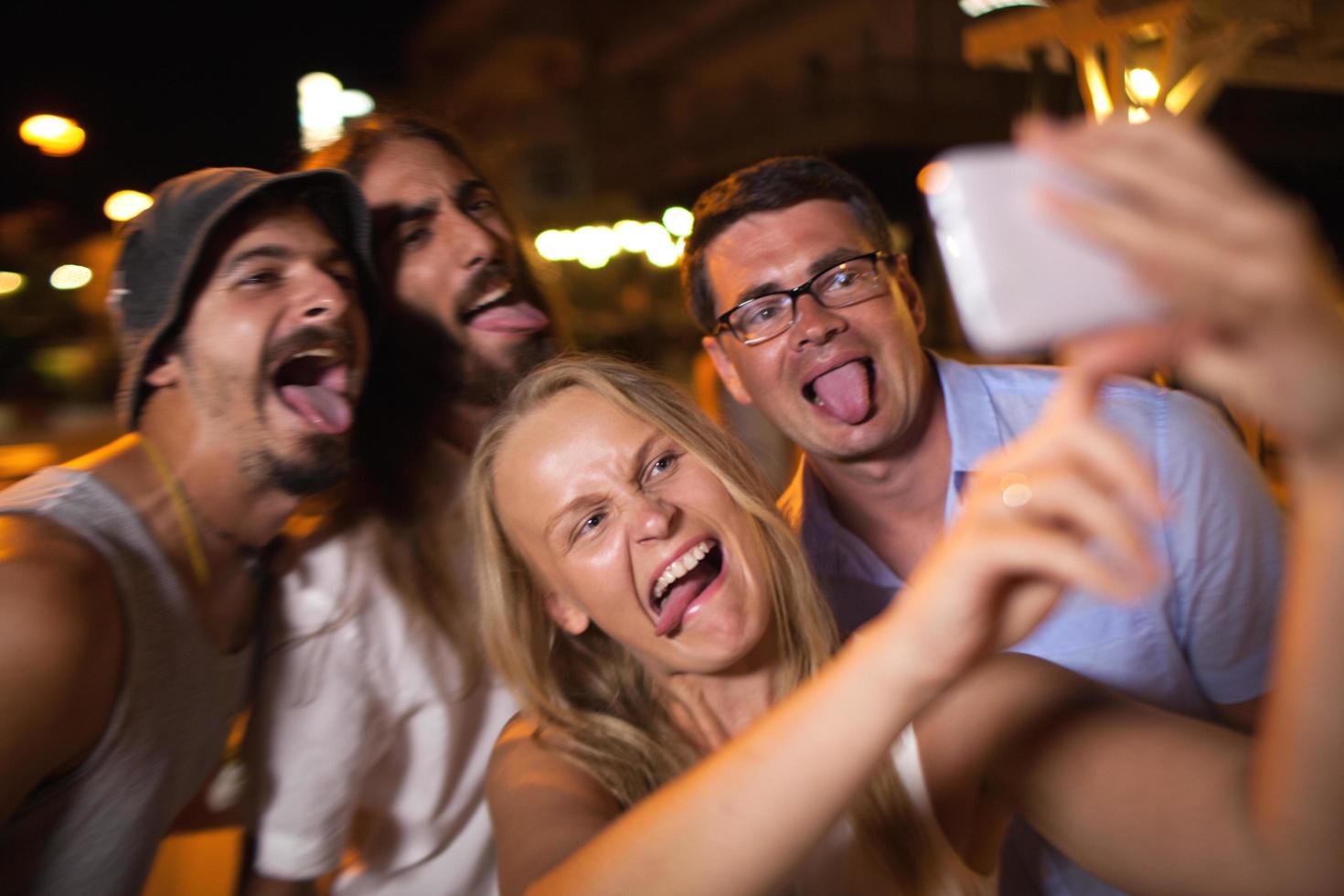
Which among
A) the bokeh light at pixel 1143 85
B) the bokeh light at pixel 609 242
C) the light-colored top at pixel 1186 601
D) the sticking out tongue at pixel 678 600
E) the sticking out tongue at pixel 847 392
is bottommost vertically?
the bokeh light at pixel 609 242

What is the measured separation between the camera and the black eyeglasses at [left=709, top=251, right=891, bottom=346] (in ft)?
6.86

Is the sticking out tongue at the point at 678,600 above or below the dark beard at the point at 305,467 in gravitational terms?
below

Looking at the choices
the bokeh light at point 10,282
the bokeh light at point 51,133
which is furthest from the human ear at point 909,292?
the bokeh light at point 10,282

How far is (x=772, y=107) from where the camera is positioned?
1368cm

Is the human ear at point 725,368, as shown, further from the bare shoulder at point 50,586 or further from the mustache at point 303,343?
the bare shoulder at point 50,586

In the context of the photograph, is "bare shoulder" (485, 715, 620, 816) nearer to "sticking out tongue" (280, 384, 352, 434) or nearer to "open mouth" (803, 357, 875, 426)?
"sticking out tongue" (280, 384, 352, 434)

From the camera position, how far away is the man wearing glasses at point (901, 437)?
182 centimetres

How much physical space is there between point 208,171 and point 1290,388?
185cm

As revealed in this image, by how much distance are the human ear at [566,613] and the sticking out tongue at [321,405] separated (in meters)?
0.56

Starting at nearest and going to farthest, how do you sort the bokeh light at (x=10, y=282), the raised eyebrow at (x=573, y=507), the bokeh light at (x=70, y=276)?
the raised eyebrow at (x=573, y=507) → the bokeh light at (x=10, y=282) → the bokeh light at (x=70, y=276)

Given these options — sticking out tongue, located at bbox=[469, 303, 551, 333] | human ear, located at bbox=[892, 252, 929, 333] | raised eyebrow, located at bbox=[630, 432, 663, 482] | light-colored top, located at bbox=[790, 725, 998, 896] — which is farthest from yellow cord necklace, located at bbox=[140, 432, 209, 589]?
human ear, located at bbox=[892, 252, 929, 333]

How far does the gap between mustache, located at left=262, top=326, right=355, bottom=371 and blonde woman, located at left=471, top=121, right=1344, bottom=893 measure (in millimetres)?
410

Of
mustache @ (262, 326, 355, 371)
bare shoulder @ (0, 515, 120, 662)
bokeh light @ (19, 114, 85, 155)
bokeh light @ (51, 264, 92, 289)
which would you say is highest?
bokeh light @ (19, 114, 85, 155)

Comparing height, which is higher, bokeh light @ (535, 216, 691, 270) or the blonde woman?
the blonde woman
